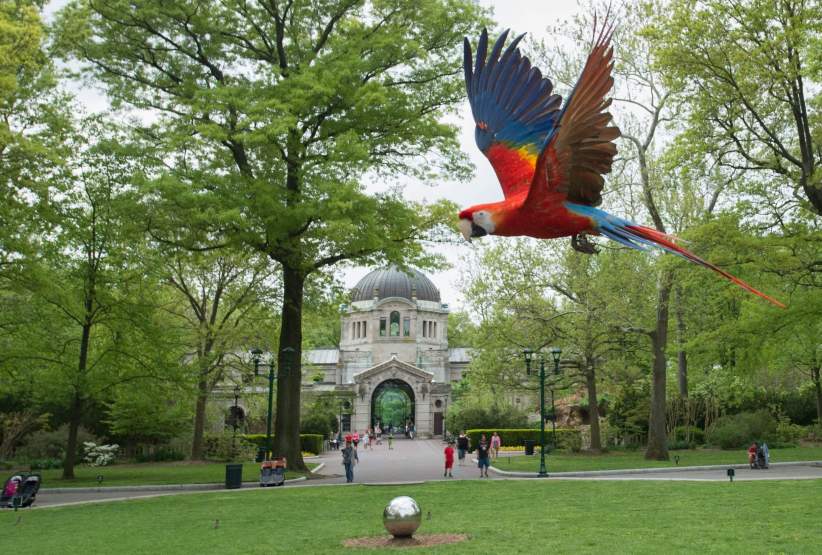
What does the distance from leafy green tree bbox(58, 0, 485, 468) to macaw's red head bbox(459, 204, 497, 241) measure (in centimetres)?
1510

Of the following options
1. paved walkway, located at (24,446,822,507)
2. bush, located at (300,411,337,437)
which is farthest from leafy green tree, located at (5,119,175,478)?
bush, located at (300,411,337,437)

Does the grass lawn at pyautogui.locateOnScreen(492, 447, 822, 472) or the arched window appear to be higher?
the arched window

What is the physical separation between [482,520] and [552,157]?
36.6 feet

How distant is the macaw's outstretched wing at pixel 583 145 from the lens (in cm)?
476

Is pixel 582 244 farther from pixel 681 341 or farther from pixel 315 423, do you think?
pixel 315 423

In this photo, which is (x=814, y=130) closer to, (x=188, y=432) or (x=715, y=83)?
(x=715, y=83)

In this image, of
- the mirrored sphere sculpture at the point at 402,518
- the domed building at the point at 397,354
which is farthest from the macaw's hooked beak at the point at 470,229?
the domed building at the point at 397,354

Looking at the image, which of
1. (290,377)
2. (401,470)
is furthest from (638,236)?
(401,470)

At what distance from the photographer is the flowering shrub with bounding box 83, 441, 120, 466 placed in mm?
37125

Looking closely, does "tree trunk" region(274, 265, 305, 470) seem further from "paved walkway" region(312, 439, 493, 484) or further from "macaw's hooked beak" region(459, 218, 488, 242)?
"macaw's hooked beak" region(459, 218, 488, 242)

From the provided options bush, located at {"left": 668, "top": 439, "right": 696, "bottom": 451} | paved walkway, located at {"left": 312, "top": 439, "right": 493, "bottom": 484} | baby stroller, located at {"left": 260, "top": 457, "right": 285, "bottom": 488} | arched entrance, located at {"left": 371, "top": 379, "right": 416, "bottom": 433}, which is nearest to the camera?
A: baby stroller, located at {"left": 260, "top": 457, "right": 285, "bottom": 488}

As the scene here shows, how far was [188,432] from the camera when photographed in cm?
4088

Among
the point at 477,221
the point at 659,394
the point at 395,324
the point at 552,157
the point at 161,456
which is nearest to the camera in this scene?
the point at 477,221

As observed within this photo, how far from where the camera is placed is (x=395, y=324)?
274ft
